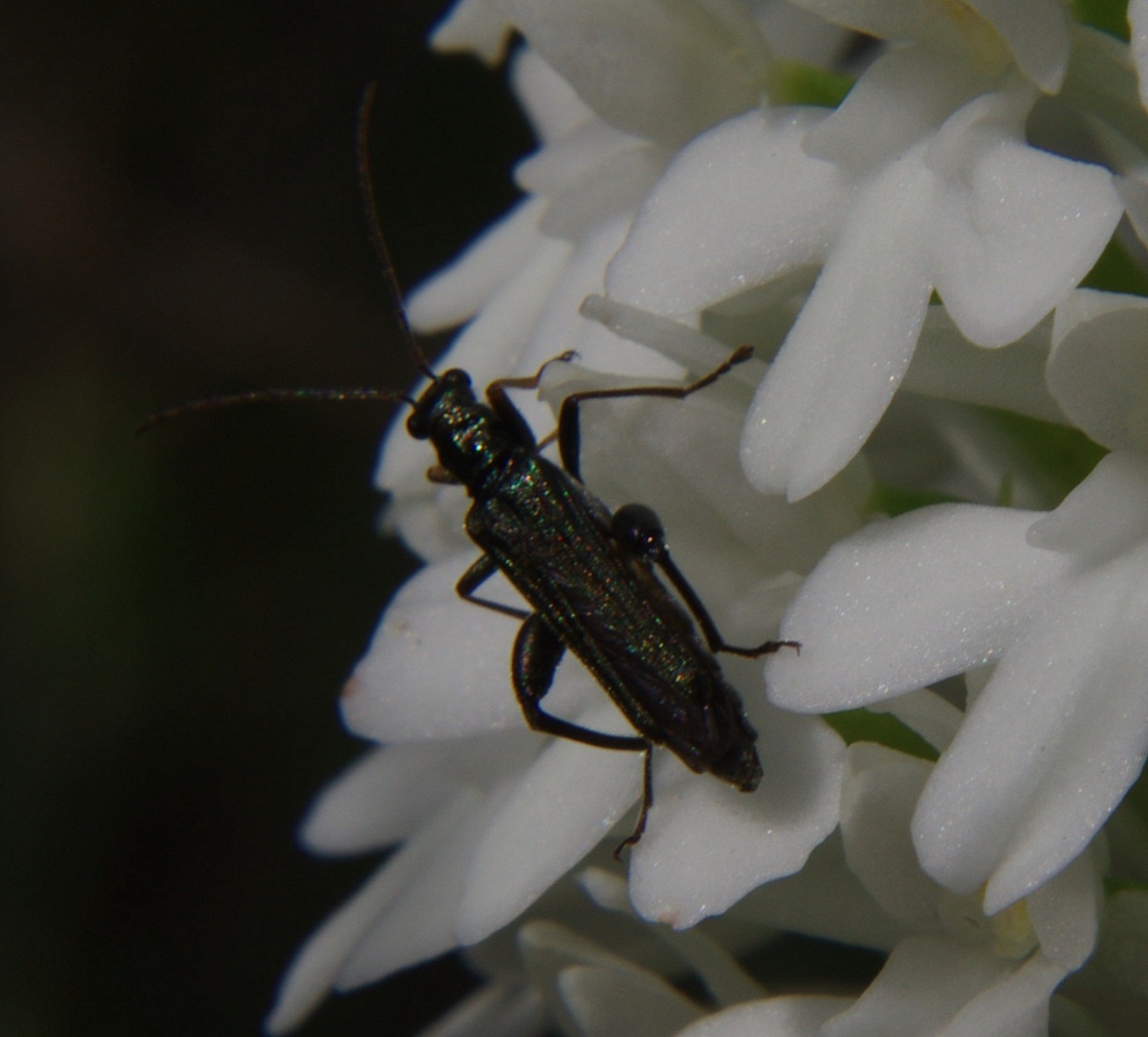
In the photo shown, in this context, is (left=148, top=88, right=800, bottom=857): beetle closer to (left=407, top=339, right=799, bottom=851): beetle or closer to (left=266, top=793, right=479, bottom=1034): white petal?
(left=407, top=339, right=799, bottom=851): beetle

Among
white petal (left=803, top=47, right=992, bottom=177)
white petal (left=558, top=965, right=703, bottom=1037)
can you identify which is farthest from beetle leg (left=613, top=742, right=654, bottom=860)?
white petal (left=803, top=47, right=992, bottom=177)

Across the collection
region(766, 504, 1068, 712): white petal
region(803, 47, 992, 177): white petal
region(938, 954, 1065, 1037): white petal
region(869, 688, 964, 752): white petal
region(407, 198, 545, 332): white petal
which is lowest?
region(938, 954, 1065, 1037): white petal

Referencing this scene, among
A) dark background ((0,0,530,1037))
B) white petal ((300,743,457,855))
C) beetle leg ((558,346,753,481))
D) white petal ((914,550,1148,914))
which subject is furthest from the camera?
dark background ((0,0,530,1037))

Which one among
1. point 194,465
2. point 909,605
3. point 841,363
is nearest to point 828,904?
point 909,605

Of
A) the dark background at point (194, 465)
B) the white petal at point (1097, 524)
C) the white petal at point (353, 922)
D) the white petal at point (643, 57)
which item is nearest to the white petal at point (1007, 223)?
the white petal at point (1097, 524)

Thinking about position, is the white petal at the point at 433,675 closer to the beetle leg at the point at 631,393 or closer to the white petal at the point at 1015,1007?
the beetle leg at the point at 631,393

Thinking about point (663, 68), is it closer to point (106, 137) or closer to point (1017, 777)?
point (1017, 777)

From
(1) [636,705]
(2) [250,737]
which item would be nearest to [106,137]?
(2) [250,737]
